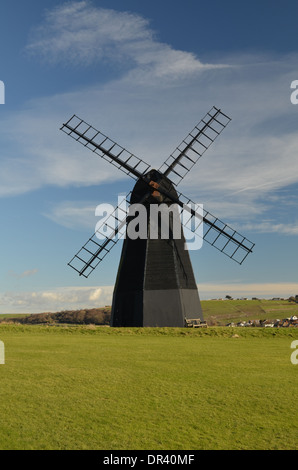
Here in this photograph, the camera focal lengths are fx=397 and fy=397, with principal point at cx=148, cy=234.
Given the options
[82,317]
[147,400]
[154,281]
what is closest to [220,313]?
[82,317]

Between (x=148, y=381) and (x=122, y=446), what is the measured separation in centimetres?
405

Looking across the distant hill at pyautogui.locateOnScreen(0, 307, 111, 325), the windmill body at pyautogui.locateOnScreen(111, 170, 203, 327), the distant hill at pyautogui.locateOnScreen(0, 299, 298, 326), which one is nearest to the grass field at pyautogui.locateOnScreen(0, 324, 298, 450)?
the windmill body at pyautogui.locateOnScreen(111, 170, 203, 327)

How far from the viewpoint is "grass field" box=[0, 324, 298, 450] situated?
5.48 metres

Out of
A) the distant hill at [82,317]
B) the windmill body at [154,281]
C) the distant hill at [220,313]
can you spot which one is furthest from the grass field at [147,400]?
the distant hill at [220,313]

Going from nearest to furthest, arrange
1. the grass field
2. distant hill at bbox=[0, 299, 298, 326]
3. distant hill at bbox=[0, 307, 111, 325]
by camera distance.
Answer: the grass field
distant hill at bbox=[0, 307, 111, 325]
distant hill at bbox=[0, 299, 298, 326]

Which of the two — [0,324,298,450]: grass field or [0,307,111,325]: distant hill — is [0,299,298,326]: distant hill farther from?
[0,324,298,450]: grass field

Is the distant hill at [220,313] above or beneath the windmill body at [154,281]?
beneath

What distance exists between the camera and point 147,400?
7.41m

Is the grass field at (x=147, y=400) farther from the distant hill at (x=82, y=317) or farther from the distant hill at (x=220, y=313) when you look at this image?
the distant hill at (x=220, y=313)

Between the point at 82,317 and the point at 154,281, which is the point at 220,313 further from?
the point at 154,281

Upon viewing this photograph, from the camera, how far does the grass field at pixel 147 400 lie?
5.48 meters

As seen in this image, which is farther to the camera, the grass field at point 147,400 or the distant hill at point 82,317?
the distant hill at point 82,317

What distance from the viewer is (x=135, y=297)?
25.7 m
